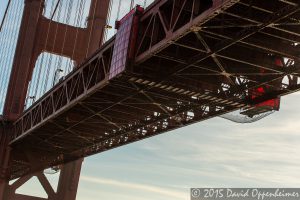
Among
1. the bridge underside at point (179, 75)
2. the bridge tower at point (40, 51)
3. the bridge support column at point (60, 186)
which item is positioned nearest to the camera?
the bridge underside at point (179, 75)

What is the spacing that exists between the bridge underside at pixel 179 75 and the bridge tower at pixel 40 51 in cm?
382

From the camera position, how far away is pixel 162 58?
23.8 m

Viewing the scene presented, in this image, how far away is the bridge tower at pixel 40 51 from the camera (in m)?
44.9

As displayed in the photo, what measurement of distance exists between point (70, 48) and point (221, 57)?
27166mm

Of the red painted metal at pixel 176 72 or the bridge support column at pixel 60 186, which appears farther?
the bridge support column at pixel 60 186

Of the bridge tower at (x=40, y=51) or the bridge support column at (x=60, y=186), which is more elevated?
the bridge tower at (x=40, y=51)

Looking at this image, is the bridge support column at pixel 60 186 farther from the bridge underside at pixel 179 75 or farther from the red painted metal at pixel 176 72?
the red painted metal at pixel 176 72

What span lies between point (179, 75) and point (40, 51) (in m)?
24.1

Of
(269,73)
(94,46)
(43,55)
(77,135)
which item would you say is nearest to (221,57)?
(269,73)

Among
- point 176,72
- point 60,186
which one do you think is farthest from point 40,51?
point 176,72

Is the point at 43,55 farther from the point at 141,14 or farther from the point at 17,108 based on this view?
the point at 141,14

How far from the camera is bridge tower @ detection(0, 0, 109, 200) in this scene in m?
44.9

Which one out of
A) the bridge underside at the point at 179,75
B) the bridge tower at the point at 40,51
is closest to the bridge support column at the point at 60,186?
the bridge tower at the point at 40,51

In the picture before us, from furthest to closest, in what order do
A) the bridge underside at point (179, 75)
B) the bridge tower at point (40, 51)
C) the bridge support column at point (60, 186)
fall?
the bridge support column at point (60, 186) < the bridge tower at point (40, 51) < the bridge underside at point (179, 75)
